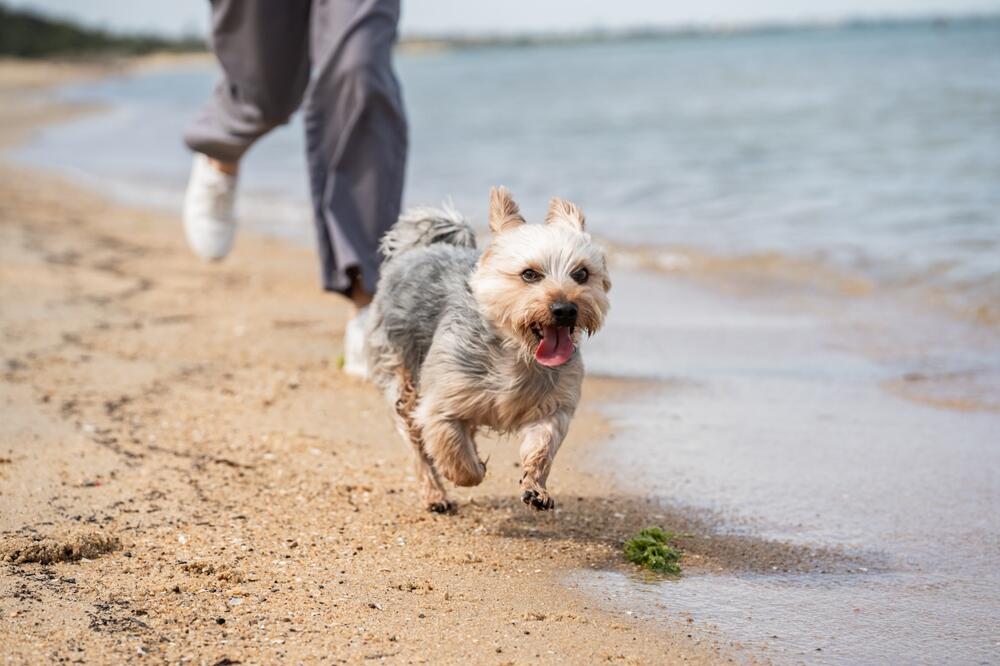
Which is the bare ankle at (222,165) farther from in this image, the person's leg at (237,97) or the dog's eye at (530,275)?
the dog's eye at (530,275)

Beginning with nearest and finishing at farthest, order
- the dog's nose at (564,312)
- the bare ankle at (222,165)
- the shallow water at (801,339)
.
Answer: the shallow water at (801,339)
the dog's nose at (564,312)
the bare ankle at (222,165)

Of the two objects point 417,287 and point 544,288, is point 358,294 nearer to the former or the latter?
point 417,287

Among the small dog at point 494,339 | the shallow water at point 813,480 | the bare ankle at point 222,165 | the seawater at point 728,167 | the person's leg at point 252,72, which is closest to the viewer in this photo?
the shallow water at point 813,480

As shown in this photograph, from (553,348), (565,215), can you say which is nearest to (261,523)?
(553,348)

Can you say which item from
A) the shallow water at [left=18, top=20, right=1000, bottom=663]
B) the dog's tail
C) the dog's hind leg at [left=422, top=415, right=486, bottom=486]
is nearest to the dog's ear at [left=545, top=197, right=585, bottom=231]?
the dog's tail

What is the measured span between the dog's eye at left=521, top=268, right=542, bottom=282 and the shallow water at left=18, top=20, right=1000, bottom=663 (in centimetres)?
103

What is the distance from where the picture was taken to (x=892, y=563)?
12.6ft

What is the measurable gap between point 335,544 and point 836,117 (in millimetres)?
21880

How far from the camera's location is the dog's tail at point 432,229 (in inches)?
184

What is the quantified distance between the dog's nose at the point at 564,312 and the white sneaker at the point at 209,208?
3.31 meters

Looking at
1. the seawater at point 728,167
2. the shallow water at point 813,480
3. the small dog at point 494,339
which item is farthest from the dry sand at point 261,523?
the seawater at point 728,167

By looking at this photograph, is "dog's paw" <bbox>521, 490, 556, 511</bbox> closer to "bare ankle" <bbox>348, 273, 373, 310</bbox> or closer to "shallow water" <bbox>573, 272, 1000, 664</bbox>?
"shallow water" <bbox>573, 272, 1000, 664</bbox>

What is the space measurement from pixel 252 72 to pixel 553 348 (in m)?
2.89

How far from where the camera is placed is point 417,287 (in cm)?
441
